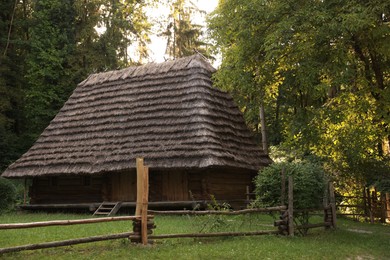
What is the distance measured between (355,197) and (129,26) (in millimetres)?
19269

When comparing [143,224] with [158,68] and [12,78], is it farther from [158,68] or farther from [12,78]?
[12,78]

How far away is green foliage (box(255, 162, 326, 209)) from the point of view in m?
13.1

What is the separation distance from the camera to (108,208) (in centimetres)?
1953

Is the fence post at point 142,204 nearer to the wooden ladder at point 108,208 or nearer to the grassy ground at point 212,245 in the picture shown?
the grassy ground at point 212,245

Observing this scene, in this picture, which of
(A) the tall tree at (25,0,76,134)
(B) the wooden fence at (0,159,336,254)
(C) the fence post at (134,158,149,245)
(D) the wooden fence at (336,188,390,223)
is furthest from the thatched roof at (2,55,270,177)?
(A) the tall tree at (25,0,76,134)

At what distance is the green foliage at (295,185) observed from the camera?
13070 millimetres

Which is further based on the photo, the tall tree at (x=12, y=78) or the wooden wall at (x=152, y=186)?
the tall tree at (x=12, y=78)

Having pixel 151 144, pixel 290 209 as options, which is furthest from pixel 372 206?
pixel 151 144

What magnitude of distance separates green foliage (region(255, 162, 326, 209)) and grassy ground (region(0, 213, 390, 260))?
3.41 feet

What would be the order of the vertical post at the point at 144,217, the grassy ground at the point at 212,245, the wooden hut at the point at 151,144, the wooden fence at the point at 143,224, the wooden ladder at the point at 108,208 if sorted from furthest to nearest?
1. the wooden ladder at the point at 108,208
2. the wooden hut at the point at 151,144
3. the vertical post at the point at 144,217
4. the grassy ground at the point at 212,245
5. the wooden fence at the point at 143,224

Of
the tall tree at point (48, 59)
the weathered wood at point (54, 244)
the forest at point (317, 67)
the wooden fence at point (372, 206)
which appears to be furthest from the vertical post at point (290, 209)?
the tall tree at point (48, 59)

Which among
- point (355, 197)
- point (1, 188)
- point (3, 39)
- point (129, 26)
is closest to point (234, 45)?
point (355, 197)

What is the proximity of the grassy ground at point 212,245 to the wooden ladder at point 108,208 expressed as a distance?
15.3 feet

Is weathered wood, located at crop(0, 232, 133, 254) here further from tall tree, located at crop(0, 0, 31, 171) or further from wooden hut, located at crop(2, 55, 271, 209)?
tall tree, located at crop(0, 0, 31, 171)
